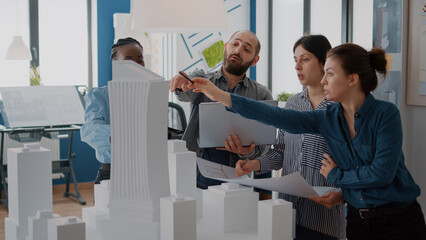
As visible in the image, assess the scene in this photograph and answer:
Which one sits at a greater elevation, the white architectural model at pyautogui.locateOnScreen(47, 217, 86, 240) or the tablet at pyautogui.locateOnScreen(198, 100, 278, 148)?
the tablet at pyautogui.locateOnScreen(198, 100, 278, 148)

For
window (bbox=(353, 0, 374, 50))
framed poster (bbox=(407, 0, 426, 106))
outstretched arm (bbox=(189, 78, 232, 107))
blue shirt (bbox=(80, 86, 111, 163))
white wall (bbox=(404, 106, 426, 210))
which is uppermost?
window (bbox=(353, 0, 374, 50))

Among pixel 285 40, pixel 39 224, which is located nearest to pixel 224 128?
pixel 39 224

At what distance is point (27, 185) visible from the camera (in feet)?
4.88

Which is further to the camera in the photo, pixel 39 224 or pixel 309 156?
pixel 309 156

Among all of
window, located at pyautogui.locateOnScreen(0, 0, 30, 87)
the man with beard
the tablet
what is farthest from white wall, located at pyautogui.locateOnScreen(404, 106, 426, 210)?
window, located at pyautogui.locateOnScreen(0, 0, 30, 87)

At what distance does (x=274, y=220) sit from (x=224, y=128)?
0.63 m

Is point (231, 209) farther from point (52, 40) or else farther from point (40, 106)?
point (52, 40)

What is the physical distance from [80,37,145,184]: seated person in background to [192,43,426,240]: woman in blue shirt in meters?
0.67

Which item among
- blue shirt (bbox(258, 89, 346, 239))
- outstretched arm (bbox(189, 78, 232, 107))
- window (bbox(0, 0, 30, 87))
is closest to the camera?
outstretched arm (bbox(189, 78, 232, 107))

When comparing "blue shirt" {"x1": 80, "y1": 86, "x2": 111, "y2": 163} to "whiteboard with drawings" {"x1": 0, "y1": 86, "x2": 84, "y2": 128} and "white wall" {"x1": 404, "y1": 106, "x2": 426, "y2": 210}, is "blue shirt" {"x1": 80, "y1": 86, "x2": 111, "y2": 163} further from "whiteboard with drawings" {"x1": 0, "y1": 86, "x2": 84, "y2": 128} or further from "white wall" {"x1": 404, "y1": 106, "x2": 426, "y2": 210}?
"whiteboard with drawings" {"x1": 0, "y1": 86, "x2": 84, "y2": 128}

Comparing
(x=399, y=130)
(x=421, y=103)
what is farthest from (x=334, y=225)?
(x=421, y=103)

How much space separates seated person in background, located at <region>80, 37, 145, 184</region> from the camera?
2150mm

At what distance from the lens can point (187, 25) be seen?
71.6 inches

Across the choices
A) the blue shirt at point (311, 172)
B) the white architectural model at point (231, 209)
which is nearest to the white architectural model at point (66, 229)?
the white architectural model at point (231, 209)
